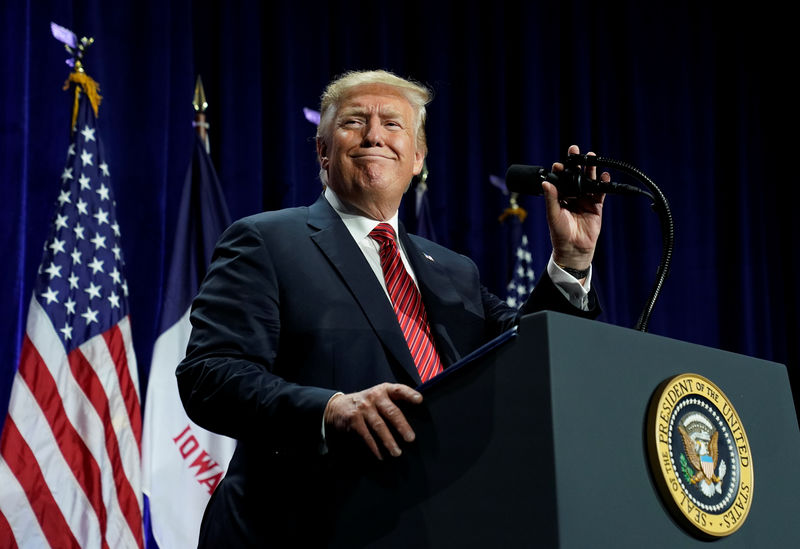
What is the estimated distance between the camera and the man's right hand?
108 cm

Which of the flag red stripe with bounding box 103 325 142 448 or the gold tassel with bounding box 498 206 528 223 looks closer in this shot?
the flag red stripe with bounding box 103 325 142 448

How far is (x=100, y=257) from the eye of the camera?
11.1 feet

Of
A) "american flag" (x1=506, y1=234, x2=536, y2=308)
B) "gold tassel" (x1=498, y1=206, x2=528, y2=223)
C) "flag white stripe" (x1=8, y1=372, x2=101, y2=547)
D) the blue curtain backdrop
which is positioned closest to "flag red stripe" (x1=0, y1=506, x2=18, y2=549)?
"flag white stripe" (x1=8, y1=372, x2=101, y2=547)

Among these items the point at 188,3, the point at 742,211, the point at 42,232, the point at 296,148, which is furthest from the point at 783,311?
the point at 42,232

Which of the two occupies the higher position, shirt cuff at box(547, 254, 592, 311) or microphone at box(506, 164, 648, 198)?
microphone at box(506, 164, 648, 198)

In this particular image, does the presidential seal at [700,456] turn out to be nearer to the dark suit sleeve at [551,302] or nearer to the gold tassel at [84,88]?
the dark suit sleeve at [551,302]

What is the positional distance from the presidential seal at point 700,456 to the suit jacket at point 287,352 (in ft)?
1.35

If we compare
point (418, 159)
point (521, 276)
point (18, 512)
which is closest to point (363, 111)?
point (418, 159)

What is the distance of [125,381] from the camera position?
331 centimetres

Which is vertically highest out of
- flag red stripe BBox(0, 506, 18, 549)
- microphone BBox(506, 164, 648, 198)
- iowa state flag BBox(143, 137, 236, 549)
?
microphone BBox(506, 164, 648, 198)

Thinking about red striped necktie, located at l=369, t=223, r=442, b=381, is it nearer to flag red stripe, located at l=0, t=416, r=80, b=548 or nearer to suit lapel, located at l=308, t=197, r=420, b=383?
suit lapel, located at l=308, t=197, r=420, b=383

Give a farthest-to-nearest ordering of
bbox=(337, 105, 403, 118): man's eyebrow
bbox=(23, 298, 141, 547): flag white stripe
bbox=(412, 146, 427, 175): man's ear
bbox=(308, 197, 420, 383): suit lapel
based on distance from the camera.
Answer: bbox=(23, 298, 141, 547): flag white stripe < bbox=(412, 146, 427, 175): man's ear < bbox=(337, 105, 403, 118): man's eyebrow < bbox=(308, 197, 420, 383): suit lapel

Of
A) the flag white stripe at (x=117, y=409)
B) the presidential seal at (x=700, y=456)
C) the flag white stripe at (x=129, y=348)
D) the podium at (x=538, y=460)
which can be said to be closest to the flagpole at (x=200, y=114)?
the flag white stripe at (x=129, y=348)

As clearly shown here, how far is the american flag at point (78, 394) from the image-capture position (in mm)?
2998
